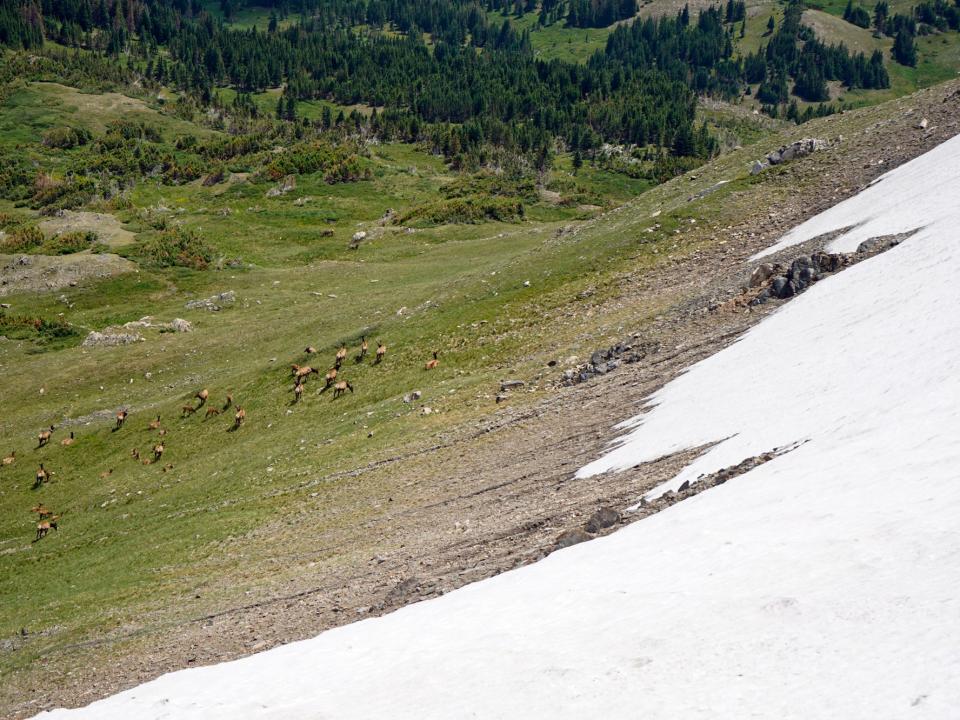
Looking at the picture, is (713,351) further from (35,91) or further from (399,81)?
(399,81)

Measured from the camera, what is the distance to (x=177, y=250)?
7400 centimetres

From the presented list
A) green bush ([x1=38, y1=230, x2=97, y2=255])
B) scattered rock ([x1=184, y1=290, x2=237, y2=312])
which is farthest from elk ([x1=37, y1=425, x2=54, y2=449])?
green bush ([x1=38, y1=230, x2=97, y2=255])

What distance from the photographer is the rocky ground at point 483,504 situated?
18.2 m

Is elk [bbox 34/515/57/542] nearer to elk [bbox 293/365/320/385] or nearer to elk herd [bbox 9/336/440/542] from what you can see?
elk herd [bbox 9/336/440/542]

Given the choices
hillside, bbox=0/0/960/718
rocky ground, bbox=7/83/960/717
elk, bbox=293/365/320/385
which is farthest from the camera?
elk, bbox=293/365/320/385

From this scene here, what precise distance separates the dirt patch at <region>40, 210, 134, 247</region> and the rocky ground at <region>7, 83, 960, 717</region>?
197 ft

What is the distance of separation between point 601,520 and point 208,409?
3130 centimetres

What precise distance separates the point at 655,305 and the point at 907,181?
37.2ft

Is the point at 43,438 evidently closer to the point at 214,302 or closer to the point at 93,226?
the point at 214,302

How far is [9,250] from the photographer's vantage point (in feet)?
255

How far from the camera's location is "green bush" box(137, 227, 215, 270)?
72.2 metres

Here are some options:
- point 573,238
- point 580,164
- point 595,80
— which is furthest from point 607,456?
point 595,80

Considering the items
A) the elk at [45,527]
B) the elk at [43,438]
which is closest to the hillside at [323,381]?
the elk at [45,527]

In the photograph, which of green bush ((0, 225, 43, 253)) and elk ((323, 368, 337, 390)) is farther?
green bush ((0, 225, 43, 253))
